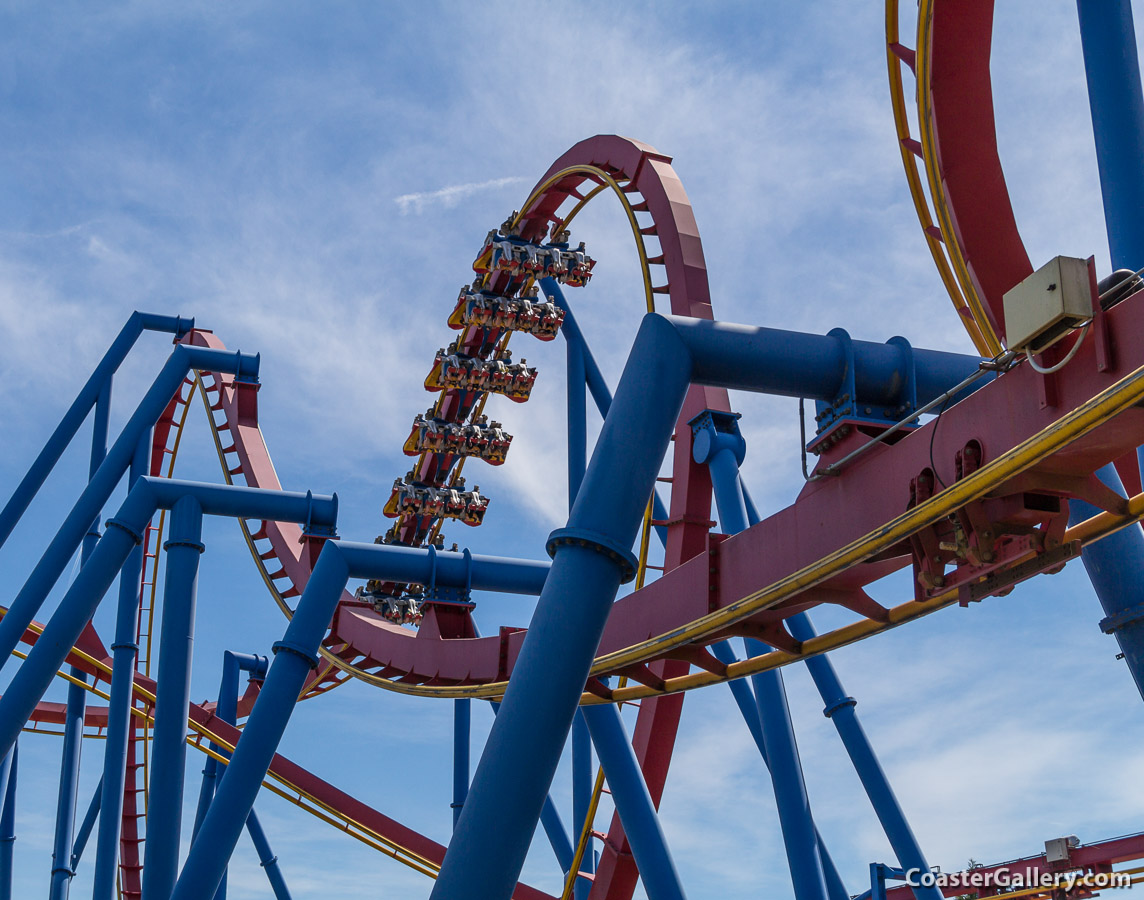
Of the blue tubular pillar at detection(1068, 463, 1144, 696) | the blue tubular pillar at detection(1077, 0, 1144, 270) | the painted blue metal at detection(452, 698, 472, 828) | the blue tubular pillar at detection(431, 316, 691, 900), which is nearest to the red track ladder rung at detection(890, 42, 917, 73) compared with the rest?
the blue tubular pillar at detection(1077, 0, 1144, 270)

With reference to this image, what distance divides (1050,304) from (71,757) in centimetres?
1087

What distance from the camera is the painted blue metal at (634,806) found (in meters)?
5.94

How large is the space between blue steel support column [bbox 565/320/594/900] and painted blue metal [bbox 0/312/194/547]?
4.16 metres

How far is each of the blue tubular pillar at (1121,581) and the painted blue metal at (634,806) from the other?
8.25 ft

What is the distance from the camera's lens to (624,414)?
3883mm

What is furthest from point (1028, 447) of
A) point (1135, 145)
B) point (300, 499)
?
point (300, 499)

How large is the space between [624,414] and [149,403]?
775cm

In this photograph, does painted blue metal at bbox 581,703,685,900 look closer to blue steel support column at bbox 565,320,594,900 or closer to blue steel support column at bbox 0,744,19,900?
blue steel support column at bbox 565,320,594,900

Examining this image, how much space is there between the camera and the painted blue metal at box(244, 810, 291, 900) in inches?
504

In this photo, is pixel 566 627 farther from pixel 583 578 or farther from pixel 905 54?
pixel 905 54

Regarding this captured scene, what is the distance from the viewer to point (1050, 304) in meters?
3.26

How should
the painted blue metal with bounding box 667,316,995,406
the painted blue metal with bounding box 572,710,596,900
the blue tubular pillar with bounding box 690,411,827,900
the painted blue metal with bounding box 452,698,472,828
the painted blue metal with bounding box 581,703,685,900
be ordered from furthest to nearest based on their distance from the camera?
the painted blue metal with bounding box 452,698,472,828, the painted blue metal with bounding box 572,710,596,900, the blue tubular pillar with bounding box 690,411,827,900, the painted blue metal with bounding box 581,703,685,900, the painted blue metal with bounding box 667,316,995,406

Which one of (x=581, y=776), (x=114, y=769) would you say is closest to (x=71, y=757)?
(x=114, y=769)

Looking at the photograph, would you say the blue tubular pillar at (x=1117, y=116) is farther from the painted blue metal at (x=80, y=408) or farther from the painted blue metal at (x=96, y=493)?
the painted blue metal at (x=80, y=408)
